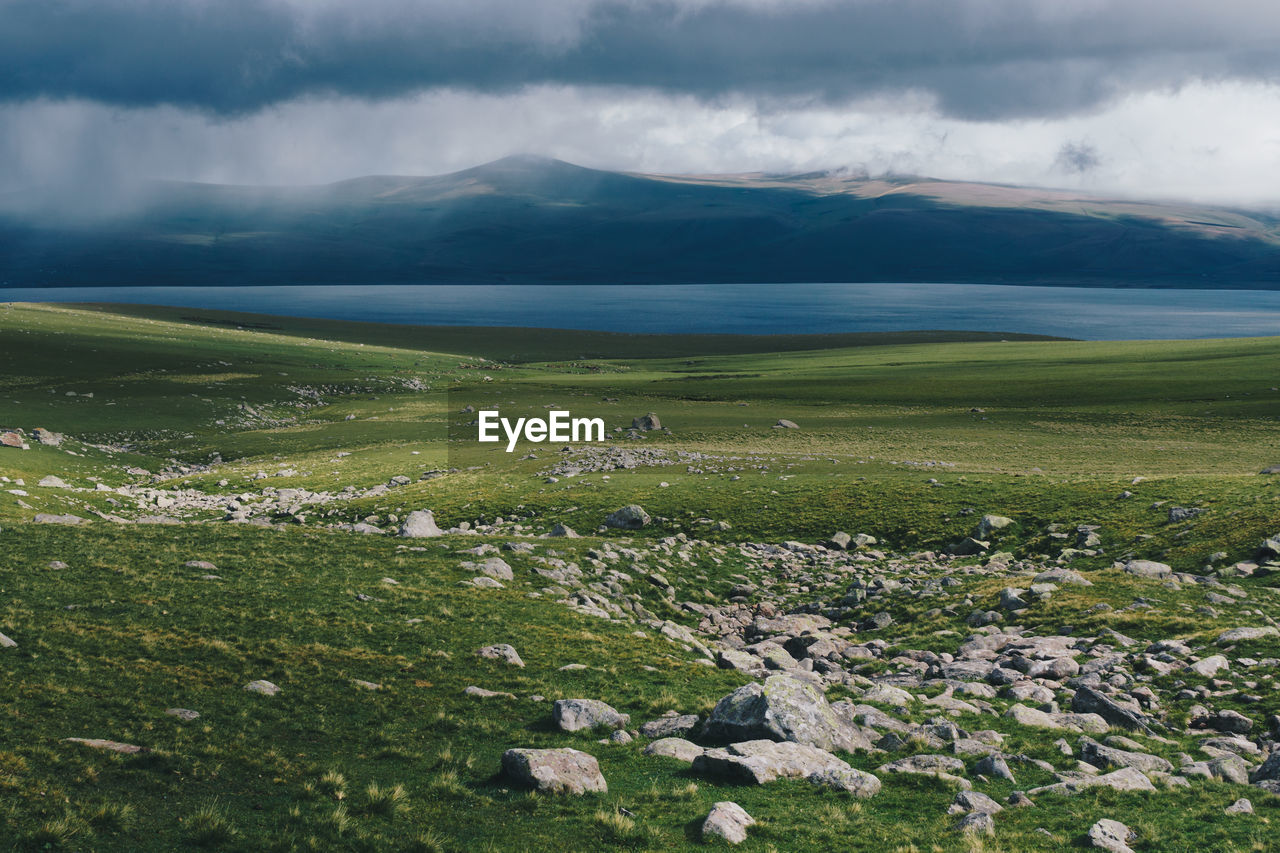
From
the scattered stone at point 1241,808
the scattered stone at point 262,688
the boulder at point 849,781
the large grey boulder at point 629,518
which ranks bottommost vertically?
the large grey boulder at point 629,518

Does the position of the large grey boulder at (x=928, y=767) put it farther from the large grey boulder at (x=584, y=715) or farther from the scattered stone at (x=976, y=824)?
the large grey boulder at (x=584, y=715)

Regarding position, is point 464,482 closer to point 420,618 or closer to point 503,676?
point 420,618

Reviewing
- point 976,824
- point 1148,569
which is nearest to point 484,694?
point 976,824

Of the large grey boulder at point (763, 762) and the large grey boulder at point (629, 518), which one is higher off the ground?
the large grey boulder at point (763, 762)

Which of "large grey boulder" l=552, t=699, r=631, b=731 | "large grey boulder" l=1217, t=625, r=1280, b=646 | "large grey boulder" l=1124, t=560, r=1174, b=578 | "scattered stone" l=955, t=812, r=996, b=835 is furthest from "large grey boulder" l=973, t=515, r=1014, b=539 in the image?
"scattered stone" l=955, t=812, r=996, b=835

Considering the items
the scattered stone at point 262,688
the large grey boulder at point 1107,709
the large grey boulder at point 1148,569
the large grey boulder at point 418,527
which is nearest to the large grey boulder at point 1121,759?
the large grey boulder at point 1107,709

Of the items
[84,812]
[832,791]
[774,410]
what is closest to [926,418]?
[774,410]

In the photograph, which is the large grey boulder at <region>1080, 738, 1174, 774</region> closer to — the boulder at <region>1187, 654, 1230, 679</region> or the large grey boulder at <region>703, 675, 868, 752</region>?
the large grey boulder at <region>703, 675, 868, 752</region>

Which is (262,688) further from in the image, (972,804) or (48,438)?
(48,438)
